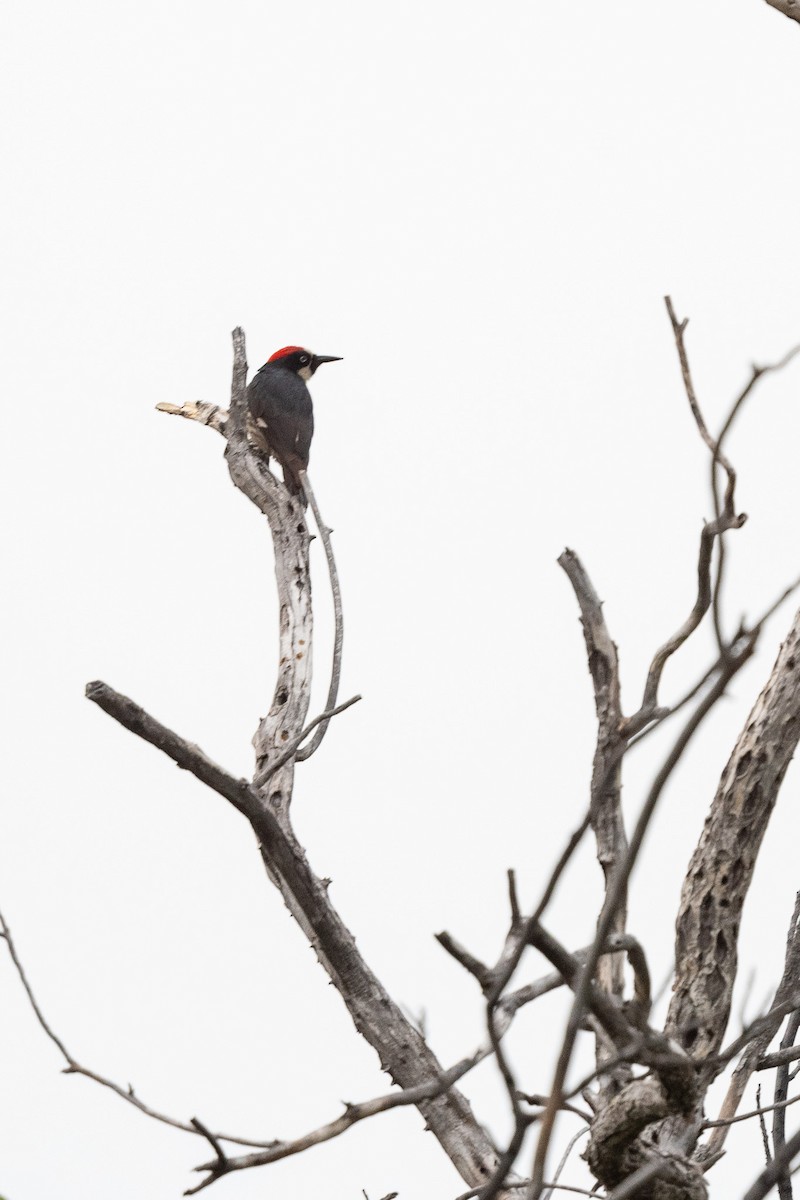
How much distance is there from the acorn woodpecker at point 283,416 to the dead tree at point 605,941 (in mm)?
130

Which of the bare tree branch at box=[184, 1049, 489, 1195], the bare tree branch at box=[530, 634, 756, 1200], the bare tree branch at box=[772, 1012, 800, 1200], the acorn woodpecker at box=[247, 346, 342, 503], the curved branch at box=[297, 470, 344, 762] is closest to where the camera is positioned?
the bare tree branch at box=[530, 634, 756, 1200]

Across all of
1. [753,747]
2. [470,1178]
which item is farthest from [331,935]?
[753,747]

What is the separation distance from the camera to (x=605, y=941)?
1.04 meters

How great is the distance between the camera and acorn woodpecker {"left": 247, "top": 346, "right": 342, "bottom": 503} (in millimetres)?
4590

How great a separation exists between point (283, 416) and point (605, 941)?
13.3ft

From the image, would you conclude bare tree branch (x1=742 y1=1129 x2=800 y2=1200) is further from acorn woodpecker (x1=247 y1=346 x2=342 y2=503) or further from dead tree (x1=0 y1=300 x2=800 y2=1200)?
acorn woodpecker (x1=247 y1=346 x2=342 y2=503)

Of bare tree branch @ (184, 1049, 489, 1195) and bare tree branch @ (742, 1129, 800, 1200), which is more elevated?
bare tree branch @ (184, 1049, 489, 1195)

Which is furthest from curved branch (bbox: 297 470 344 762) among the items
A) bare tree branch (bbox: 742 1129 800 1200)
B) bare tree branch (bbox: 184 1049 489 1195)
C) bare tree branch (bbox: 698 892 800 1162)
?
bare tree branch (bbox: 742 1129 800 1200)

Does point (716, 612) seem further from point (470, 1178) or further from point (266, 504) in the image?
point (266, 504)

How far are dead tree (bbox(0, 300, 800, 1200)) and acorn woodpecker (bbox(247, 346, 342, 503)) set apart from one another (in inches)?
5.1

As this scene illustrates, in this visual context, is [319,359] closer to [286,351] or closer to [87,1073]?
[286,351]

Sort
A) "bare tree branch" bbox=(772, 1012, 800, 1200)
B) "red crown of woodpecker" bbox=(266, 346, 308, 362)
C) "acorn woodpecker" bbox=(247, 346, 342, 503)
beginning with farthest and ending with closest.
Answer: "red crown of woodpecker" bbox=(266, 346, 308, 362)
"acorn woodpecker" bbox=(247, 346, 342, 503)
"bare tree branch" bbox=(772, 1012, 800, 1200)

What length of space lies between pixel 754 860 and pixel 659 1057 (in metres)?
1.45

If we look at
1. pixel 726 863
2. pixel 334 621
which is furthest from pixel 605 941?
pixel 334 621
